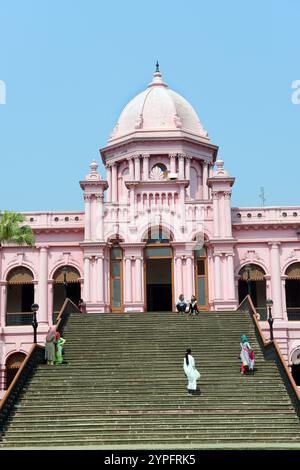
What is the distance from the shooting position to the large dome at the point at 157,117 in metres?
45.8

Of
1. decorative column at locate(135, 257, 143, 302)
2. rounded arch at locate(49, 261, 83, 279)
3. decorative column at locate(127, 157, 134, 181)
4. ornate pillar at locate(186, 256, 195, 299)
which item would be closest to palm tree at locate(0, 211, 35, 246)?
rounded arch at locate(49, 261, 83, 279)

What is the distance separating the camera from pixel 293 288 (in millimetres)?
41344

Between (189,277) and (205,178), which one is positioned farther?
(205,178)

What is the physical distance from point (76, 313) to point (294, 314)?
1179 cm

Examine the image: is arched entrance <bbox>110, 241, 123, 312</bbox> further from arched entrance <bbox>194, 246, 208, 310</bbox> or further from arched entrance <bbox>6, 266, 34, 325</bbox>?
arched entrance <bbox>6, 266, 34, 325</bbox>

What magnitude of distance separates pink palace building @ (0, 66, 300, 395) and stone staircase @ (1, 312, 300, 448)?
272 inches

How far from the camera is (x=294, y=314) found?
39656 mm

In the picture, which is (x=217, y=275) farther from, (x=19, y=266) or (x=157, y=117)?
(x=157, y=117)

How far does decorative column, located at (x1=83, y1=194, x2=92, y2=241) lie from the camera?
128ft

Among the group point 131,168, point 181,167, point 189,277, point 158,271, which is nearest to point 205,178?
point 181,167

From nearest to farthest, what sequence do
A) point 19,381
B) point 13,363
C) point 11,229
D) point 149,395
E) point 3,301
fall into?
1. point 149,395
2. point 19,381
3. point 11,229
4. point 13,363
5. point 3,301

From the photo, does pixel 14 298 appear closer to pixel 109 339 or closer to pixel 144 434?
pixel 109 339

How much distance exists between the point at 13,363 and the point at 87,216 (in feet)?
26.1
